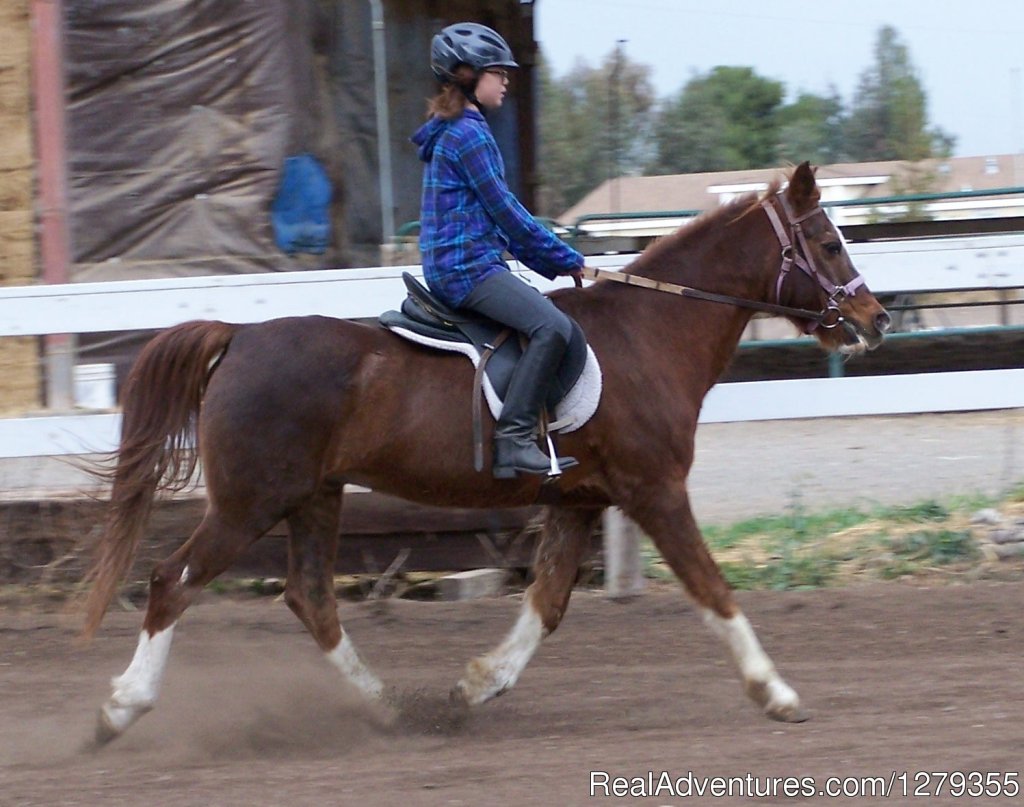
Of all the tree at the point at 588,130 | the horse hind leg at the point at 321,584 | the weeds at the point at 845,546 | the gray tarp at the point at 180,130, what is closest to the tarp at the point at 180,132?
the gray tarp at the point at 180,130

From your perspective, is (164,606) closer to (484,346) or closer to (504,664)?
(504,664)

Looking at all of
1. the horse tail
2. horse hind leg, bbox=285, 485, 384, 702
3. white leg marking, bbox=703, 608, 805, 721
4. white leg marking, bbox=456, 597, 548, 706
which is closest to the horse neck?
white leg marking, bbox=703, 608, 805, 721

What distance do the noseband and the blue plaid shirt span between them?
103 cm

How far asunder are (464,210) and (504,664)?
1.78 metres

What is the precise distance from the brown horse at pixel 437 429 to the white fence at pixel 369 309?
1406mm

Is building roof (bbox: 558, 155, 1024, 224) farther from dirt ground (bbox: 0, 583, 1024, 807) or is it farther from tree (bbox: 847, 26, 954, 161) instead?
dirt ground (bbox: 0, 583, 1024, 807)

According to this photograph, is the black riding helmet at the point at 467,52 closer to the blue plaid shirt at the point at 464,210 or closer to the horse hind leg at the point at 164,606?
the blue plaid shirt at the point at 464,210

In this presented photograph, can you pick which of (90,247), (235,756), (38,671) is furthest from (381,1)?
(235,756)

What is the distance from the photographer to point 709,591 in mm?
5223

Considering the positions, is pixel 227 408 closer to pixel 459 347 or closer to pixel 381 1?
pixel 459 347

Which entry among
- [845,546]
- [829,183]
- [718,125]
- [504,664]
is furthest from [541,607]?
[718,125]

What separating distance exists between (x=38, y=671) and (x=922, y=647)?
3909 millimetres

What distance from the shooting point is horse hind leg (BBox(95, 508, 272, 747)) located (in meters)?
5.03

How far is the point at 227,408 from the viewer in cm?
518
